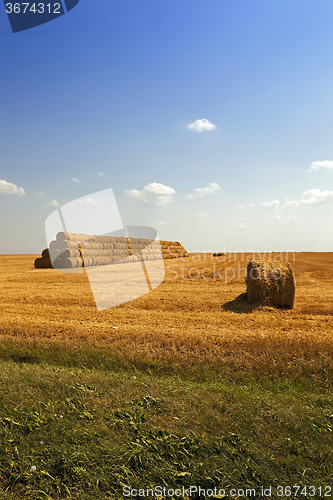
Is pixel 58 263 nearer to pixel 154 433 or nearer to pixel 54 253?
pixel 54 253

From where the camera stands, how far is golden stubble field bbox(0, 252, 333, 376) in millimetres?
5930

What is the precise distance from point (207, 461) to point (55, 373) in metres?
3.12

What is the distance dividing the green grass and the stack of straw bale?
2151cm


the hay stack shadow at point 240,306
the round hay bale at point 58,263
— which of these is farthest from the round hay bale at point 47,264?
the hay stack shadow at point 240,306

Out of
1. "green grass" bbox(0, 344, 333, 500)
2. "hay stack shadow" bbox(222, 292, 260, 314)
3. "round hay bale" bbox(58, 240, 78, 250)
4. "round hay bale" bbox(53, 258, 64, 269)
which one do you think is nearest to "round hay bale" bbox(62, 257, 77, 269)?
"round hay bale" bbox(53, 258, 64, 269)

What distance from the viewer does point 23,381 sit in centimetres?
484

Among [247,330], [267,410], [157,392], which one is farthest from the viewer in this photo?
[247,330]

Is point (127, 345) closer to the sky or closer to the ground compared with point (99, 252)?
closer to the ground

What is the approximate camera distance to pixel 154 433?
350 cm

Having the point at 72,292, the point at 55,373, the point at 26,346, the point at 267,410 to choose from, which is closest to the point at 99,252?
the point at 72,292

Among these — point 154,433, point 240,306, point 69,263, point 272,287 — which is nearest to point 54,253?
point 69,263

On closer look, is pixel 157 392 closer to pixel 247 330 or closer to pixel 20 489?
pixel 20 489

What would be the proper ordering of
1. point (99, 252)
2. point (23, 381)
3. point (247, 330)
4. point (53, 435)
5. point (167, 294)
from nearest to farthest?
point (53, 435) → point (23, 381) → point (247, 330) → point (167, 294) → point (99, 252)

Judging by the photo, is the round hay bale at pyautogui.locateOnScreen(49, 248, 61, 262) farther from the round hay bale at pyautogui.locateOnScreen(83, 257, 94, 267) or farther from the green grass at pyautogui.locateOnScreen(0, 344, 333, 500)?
the green grass at pyautogui.locateOnScreen(0, 344, 333, 500)
